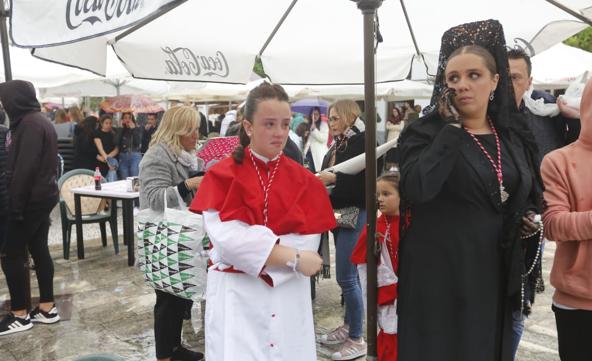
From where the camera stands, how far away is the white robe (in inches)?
86.0

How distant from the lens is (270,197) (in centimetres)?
229

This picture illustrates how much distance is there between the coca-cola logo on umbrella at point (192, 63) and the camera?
3.74 m

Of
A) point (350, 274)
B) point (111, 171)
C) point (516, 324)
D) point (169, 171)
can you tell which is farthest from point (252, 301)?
point (111, 171)

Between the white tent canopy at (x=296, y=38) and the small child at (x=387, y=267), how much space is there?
140 centimetres

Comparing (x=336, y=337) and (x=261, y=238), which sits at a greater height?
(x=261, y=238)

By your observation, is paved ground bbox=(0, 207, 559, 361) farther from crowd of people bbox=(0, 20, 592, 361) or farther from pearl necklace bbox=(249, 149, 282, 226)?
pearl necklace bbox=(249, 149, 282, 226)

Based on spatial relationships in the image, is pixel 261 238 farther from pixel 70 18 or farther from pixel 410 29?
pixel 410 29

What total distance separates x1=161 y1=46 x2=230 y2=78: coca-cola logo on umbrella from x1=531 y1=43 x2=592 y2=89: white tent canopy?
8.07 metres

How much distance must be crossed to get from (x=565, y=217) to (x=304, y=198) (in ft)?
3.85

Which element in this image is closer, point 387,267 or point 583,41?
point 387,267

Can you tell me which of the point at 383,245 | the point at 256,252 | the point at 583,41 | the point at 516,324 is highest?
the point at 583,41

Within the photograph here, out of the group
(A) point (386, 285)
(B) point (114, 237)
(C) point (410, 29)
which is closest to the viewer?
(A) point (386, 285)

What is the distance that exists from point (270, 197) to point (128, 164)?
9.09 meters

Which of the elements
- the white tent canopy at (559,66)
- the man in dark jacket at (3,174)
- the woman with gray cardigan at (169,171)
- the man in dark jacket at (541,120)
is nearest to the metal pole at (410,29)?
the man in dark jacket at (541,120)
